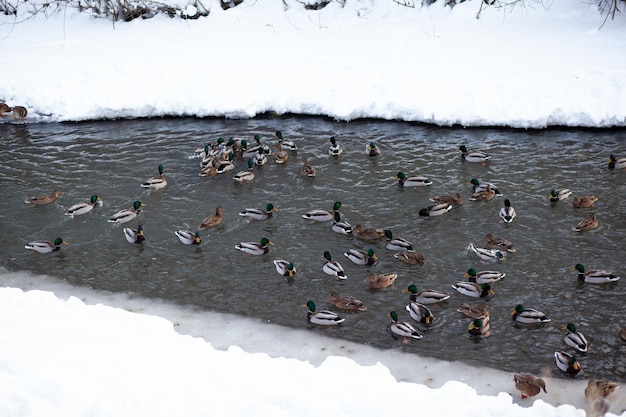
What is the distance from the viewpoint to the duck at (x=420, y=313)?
1014cm

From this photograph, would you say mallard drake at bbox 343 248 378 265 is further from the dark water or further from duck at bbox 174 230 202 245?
duck at bbox 174 230 202 245

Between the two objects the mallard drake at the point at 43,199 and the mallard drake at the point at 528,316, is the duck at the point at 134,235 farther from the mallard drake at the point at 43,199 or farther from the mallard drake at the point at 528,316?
the mallard drake at the point at 528,316

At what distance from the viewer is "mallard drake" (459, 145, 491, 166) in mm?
15018

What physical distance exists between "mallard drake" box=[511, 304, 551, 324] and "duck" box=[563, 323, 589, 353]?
17.4 inches

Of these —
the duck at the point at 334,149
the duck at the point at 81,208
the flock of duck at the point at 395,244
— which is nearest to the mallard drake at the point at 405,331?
the flock of duck at the point at 395,244

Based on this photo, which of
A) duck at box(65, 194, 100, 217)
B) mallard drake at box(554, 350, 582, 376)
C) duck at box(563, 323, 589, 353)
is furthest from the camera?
duck at box(65, 194, 100, 217)

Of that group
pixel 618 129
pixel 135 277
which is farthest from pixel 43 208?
pixel 618 129

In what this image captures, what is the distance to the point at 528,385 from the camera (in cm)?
852

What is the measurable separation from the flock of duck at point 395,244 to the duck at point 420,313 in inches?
0.5

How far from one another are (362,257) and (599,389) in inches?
169

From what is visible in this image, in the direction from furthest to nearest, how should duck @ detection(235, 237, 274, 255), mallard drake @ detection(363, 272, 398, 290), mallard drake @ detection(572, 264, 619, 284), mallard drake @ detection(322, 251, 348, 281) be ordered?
duck @ detection(235, 237, 274, 255), mallard drake @ detection(322, 251, 348, 281), mallard drake @ detection(363, 272, 398, 290), mallard drake @ detection(572, 264, 619, 284)

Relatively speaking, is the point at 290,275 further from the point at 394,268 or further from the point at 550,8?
the point at 550,8

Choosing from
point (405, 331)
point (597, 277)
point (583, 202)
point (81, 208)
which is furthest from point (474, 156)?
point (81, 208)

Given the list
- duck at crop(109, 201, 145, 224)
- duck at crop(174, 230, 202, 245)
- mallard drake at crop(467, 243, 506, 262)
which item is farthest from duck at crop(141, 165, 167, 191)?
mallard drake at crop(467, 243, 506, 262)
